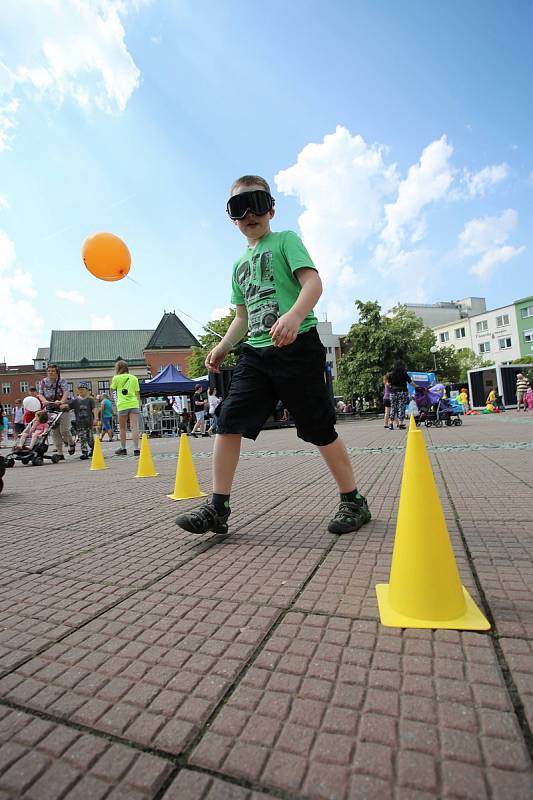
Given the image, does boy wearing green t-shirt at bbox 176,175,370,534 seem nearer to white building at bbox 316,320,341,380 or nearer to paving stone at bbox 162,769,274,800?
paving stone at bbox 162,769,274,800

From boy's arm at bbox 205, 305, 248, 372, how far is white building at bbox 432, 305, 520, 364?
64.3 meters

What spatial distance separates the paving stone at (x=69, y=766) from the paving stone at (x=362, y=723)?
105 mm

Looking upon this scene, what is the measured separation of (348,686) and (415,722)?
183 mm

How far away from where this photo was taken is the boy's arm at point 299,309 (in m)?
2.10

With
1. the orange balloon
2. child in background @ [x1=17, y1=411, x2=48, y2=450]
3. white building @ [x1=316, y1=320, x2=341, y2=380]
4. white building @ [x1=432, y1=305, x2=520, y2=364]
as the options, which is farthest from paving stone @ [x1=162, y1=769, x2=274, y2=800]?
white building @ [x1=316, y1=320, x2=341, y2=380]

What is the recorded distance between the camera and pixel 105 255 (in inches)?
266

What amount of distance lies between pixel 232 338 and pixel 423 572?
1794 millimetres

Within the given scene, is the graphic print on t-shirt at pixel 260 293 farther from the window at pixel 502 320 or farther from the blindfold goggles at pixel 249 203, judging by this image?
the window at pixel 502 320

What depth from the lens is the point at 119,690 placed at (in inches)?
46.5

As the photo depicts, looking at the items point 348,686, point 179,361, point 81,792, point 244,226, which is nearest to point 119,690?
point 81,792

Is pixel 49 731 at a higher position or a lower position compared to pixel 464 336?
lower

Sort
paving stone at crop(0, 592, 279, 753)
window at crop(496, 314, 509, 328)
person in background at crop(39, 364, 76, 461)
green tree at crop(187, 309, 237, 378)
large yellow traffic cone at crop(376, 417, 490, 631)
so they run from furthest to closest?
1. window at crop(496, 314, 509, 328)
2. green tree at crop(187, 309, 237, 378)
3. person in background at crop(39, 364, 76, 461)
4. large yellow traffic cone at crop(376, 417, 490, 631)
5. paving stone at crop(0, 592, 279, 753)

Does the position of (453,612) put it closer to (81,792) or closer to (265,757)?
(265,757)

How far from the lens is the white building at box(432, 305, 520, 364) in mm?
61375
